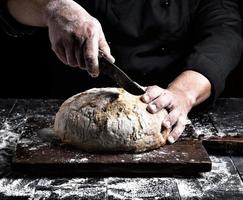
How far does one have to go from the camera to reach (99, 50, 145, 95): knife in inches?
67.9

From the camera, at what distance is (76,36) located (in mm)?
1667

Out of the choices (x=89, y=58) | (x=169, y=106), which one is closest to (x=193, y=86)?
(x=169, y=106)

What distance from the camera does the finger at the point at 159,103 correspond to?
1829mm

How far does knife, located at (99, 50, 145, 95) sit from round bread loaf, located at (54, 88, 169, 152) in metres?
0.05

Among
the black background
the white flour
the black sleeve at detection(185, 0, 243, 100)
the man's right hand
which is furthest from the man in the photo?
the black background

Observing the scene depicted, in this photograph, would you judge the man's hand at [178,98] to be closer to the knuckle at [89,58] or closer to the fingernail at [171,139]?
the fingernail at [171,139]

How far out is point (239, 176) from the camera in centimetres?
166

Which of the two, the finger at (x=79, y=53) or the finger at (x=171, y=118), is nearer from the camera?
the finger at (x=79, y=53)

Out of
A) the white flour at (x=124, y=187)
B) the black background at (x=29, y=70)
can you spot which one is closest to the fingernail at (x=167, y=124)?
the white flour at (x=124, y=187)

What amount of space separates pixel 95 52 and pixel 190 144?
0.46 metres

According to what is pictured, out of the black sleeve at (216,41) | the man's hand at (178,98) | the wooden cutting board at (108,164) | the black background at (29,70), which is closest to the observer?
the wooden cutting board at (108,164)

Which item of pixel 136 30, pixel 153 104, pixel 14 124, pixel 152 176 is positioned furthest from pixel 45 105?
pixel 152 176

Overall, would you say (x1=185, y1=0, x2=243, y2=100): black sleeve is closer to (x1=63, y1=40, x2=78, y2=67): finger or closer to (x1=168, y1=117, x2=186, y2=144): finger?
(x1=168, y1=117, x2=186, y2=144): finger

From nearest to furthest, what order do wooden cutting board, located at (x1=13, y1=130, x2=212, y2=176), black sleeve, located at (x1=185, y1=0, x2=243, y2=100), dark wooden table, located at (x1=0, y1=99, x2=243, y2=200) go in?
dark wooden table, located at (x1=0, y1=99, x2=243, y2=200)
wooden cutting board, located at (x1=13, y1=130, x2=212, y2=176)
black sleeve, located at (x1=185, y1=0, x2=243, y2=100)
